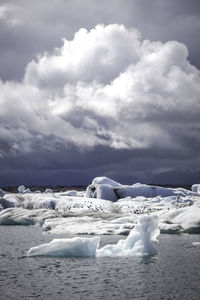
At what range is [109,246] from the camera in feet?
57.4

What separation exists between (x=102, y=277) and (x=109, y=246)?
426 cm

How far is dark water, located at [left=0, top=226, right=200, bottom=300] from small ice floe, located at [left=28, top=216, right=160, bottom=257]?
55cm

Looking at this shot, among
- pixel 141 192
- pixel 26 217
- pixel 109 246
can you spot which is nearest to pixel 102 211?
pixel 26 217

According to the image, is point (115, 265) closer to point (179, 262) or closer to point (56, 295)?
point (179, 262)

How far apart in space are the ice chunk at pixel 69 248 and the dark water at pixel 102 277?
19.8 inches

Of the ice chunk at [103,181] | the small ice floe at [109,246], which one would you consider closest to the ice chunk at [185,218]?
the small ice floe at [109,246]

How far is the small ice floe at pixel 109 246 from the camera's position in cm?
1702

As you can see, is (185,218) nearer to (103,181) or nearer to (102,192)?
(102,192)

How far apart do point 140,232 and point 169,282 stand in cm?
526

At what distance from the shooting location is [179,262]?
16078 mm

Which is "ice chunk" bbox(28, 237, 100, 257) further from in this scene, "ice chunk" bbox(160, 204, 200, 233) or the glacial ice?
"ice chunk" bbox(160, 204, 200, 233)

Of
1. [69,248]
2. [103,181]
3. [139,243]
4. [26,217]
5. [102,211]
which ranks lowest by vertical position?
[69,248]

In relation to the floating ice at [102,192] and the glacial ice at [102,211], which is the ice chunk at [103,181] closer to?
the glacial ice at [102,211]

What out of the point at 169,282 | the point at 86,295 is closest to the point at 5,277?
the point at 86,295
